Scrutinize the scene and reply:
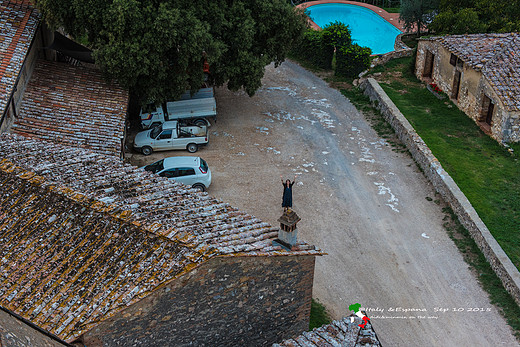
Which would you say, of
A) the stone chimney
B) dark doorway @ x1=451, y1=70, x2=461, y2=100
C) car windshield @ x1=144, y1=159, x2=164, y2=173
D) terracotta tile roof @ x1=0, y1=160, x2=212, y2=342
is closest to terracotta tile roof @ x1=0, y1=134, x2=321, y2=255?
the stone chimney

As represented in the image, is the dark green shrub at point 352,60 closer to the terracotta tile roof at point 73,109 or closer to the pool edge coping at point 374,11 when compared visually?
the pool edge coping at point 374,11

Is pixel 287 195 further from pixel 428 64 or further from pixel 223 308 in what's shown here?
pixel 428 64

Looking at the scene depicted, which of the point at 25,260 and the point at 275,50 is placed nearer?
the point at 25,260

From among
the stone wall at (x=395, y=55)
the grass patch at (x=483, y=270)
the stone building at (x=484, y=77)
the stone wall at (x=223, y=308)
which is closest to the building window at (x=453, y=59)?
the stone building at (x=484, y=77)

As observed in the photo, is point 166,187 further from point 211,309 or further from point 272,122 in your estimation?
point 272,122

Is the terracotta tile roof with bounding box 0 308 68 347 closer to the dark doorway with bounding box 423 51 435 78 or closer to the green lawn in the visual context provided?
the green lawn

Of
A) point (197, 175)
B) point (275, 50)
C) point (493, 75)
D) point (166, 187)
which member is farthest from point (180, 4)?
point (493, 75)

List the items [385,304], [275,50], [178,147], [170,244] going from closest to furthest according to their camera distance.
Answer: [170,244], [385,304], [178,147], [275,50]
